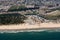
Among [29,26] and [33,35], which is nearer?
[33,35]

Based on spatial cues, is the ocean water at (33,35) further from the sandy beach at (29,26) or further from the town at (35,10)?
the town at (35,10)

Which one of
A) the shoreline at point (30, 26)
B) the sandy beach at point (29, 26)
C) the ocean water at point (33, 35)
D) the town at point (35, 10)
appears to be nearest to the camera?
the ocean water at point (33, 35)

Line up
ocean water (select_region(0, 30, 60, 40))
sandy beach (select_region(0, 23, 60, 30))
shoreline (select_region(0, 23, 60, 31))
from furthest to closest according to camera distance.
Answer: sandy beach (select_region(0, 23, 60, 30)) < shoreline (select_region(0, 23, 60, 31)) < ocean water (select_region(0, 30, 60, 40))

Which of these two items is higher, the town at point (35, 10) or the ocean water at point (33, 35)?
the ocean water at point (33, 35)

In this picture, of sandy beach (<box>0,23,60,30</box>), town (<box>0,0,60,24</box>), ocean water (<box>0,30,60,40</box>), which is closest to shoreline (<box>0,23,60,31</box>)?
sandy beach (<box>0,23,60,30</box>)

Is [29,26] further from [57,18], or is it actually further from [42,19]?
[57,18]

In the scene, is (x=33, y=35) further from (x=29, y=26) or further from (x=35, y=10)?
(x=35, y=10)

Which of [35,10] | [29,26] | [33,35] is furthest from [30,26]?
[35,10]

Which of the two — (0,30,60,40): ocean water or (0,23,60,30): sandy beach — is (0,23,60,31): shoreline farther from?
(0,30,60,40): ocean water

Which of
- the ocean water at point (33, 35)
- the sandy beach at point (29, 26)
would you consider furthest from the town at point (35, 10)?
the ocean water at point (33, 35)
